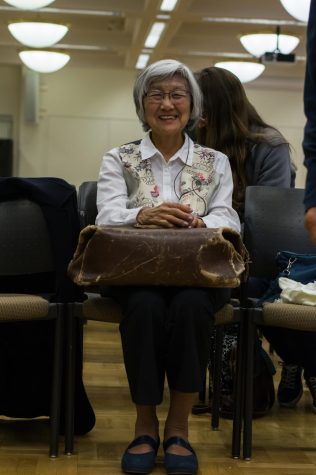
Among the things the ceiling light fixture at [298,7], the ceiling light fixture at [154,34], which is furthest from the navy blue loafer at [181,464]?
the ceiling light fixture at [154,34]

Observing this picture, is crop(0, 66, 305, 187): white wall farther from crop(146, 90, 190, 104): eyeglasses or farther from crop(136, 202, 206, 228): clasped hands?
crop(136, 202, 206, 228): clasped hands

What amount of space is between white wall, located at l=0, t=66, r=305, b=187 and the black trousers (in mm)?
12124

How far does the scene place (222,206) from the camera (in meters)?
2.89

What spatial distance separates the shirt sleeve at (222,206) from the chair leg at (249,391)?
1.00ft

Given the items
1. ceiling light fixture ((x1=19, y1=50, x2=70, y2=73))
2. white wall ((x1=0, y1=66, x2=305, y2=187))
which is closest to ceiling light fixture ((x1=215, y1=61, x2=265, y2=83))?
ceiling light fixture ((x1=19, y1=50, x2=70, y2=73))

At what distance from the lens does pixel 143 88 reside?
2.98m

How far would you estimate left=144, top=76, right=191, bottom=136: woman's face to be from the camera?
9.70 ft

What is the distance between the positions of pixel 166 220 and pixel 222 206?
27cm

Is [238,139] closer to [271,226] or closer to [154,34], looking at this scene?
[271,226]

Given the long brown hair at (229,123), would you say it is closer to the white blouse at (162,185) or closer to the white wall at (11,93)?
the white blouse at (162,185)

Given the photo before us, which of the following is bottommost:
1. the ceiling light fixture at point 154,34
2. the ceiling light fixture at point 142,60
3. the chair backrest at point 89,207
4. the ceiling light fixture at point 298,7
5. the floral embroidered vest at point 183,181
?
the chair backrest at point 89,207

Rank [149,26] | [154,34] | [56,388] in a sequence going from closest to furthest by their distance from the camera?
1. [56,388]
2. [149,26]
3. [154,34]

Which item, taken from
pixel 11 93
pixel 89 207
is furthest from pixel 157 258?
pixel 11 93

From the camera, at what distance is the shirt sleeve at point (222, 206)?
283 cm
